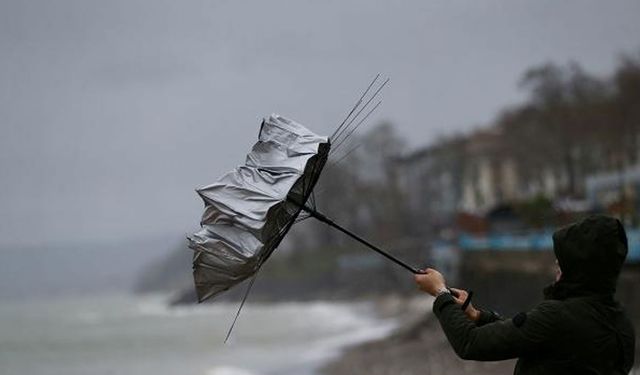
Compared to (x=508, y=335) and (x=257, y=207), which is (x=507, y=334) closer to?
(x=508, y=335)

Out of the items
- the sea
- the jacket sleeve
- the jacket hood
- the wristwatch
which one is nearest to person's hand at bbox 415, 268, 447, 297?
the wristwatch

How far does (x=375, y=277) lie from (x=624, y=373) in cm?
9735

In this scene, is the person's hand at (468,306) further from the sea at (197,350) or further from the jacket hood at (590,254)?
the sea at (197,350)

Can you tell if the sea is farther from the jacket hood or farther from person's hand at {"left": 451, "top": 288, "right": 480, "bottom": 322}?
the jacket hood

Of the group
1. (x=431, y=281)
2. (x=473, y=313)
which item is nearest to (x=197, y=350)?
(x=431, y=281)

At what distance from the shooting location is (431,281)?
345cm

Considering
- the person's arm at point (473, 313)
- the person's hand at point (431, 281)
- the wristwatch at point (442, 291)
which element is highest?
the person's hand at point (431, 281)

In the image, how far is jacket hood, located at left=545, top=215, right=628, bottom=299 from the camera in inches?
121

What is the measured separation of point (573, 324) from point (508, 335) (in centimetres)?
19

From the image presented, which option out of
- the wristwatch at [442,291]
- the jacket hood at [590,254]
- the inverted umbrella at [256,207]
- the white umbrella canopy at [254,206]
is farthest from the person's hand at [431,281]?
the white umbrella canopy at [254,206]

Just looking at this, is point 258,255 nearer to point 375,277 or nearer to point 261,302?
point 375,277

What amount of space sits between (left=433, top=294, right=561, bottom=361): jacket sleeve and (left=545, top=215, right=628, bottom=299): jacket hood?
9 cm

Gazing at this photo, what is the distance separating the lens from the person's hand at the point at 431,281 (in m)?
3.42

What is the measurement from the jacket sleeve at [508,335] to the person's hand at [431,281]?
256 millimetres
